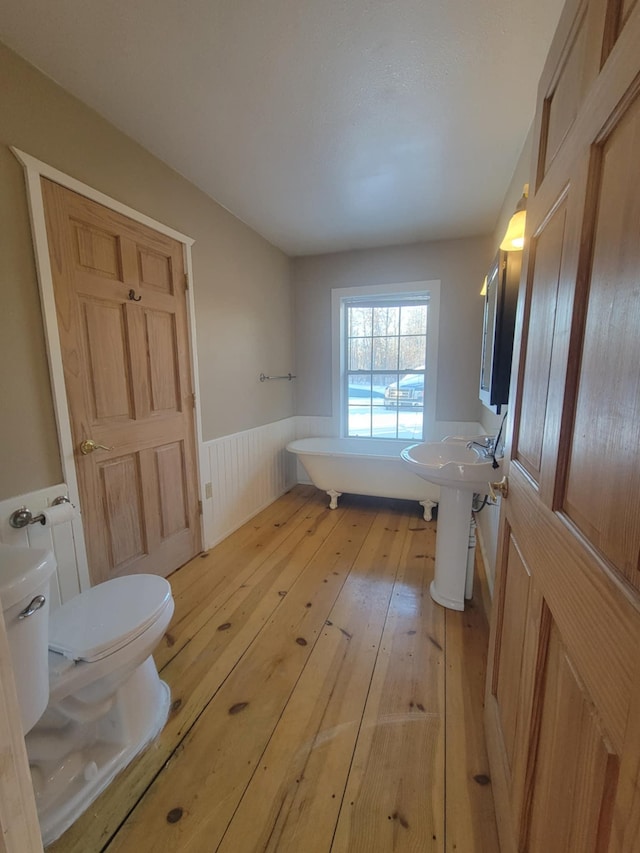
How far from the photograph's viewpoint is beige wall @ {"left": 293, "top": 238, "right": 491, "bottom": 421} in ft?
10.5

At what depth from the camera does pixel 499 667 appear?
1109mm

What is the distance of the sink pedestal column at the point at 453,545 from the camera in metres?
1.90

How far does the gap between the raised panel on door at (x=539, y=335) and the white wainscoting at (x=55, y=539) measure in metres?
1.78

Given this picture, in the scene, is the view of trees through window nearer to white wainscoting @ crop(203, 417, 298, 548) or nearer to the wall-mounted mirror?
white wainscoting @ crop(203, 417, 298, 548)

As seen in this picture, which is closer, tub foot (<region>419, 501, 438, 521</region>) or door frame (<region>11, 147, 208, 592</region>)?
door frame (<region>11, 147, 208, 592</region>)

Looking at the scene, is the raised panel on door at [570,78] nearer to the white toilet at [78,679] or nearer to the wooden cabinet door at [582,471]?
the wooden cabinet door at [582,471]

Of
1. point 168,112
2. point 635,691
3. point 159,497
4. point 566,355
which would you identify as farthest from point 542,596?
point 168,112

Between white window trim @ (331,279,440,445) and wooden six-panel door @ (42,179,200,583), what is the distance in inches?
69.4

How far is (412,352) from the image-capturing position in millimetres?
3607

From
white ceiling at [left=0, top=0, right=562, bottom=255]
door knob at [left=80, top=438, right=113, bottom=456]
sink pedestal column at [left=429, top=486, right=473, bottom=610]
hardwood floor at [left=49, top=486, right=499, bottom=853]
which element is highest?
white ceiling at [left=0, top=0, right=562, bottom=255]

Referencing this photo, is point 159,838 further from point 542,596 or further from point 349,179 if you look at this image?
point 349,179

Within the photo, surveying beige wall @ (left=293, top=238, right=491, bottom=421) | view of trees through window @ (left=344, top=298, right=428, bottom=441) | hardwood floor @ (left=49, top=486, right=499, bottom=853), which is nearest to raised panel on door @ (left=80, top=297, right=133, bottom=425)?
hardwood floor @ (left=49, top=486, right=499, bottom=853)

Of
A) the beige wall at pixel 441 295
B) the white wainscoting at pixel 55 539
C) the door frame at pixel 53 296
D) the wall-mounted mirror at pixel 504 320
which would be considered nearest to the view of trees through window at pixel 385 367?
the beige wall at pixel 441 295

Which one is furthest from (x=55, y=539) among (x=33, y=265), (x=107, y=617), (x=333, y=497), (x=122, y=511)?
(x=333, y=497)
